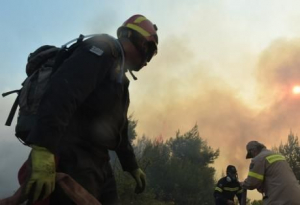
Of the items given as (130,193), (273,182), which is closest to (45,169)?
(273,182)

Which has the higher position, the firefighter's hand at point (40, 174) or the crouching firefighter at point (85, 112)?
the crouching firefighter at point (85, 112)

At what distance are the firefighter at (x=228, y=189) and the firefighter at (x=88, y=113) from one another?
298 inches

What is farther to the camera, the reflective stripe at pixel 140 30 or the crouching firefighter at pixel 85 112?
the reflective stripe at pixel 140 30

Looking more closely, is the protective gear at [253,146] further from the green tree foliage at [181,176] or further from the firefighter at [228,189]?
the green tree foliage at [181,176]

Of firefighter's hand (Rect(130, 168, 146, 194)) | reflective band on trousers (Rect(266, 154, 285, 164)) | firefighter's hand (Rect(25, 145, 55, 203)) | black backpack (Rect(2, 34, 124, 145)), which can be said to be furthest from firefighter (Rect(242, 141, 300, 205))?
firefighter's hand (Rect(25, 145, 55, 203))

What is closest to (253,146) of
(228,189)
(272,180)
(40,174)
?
(272,180)

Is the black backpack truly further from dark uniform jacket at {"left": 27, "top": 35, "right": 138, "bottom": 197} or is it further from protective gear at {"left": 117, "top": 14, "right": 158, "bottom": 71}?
protective gear at {"left": 117, "top": 14, "right": 158, "bottom": 71}

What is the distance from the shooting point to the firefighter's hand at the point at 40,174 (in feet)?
5.72

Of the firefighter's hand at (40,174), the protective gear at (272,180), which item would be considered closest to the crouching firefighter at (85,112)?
the firefighter's hand at (40,174)

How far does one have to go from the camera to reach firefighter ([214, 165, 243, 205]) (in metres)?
9.58

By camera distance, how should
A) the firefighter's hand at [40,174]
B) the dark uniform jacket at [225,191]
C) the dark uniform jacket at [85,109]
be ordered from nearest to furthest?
the firefighter's hand at [40,174] < the dark uniform jacket at [85,109] < the dark uniform jacket at [225,191]

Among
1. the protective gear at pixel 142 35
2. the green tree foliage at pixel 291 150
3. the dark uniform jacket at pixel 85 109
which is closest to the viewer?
the dark uniform jacket at pixel 85 109

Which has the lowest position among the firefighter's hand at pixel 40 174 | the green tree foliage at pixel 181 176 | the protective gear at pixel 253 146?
the firefighter's hand at pixel 40 174

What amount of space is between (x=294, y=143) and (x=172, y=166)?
10397mm
